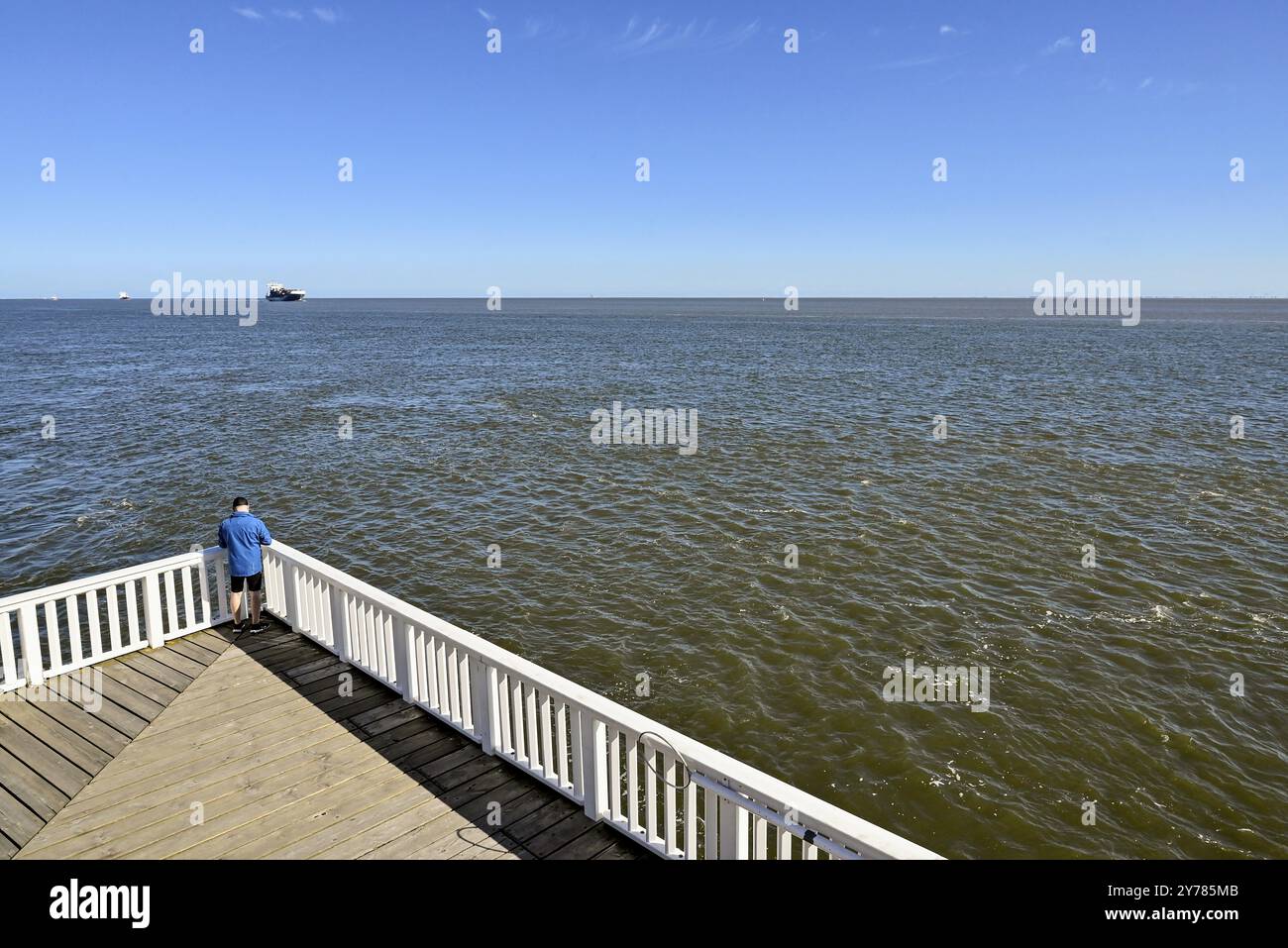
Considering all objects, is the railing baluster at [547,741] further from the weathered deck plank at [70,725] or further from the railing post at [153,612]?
the railing post at [153,612]

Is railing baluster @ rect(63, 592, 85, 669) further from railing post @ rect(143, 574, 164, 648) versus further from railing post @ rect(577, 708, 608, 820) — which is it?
railing post @ rect(577, 708, 608, 820)

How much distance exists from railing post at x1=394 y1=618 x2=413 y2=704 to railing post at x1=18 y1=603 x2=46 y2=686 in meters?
3.79

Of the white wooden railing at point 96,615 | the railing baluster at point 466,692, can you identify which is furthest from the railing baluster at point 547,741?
the white wooden railing at point 96,615

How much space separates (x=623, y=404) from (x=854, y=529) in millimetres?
22492

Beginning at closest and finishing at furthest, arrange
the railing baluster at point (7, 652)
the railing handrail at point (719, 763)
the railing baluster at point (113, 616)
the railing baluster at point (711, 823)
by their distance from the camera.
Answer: the railing handrail at point (719, 763) → the railing baluster at point (711, 823) → the railing baluster at point (113, 616) → the railing baluster at point (7, 652)

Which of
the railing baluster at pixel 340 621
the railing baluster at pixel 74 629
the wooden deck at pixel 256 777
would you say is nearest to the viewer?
→ the wooden deck at pixel 256 777

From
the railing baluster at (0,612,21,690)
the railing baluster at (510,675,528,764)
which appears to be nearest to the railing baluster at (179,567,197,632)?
the railing baluster at (0,612,21,690)

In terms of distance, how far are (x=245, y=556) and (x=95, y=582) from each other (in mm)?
1560

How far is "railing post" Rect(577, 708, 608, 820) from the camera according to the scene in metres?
5.87

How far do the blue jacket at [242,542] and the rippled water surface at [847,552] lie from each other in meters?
4.54

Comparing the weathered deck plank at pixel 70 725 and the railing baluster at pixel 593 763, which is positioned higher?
the railing baluster at pixel 593 763

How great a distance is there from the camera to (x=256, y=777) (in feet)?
21.9

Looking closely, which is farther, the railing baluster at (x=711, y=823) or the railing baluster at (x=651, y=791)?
the railing baluster at (x=651, y=791)

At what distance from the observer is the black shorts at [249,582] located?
9.63 metres
